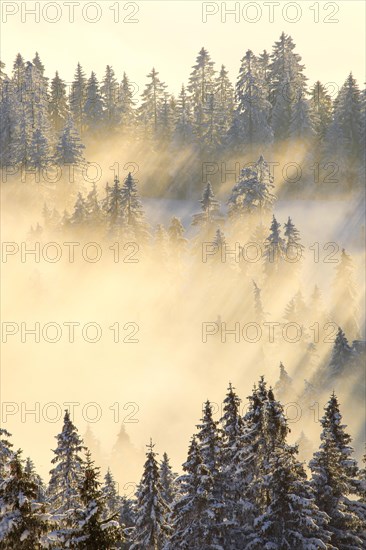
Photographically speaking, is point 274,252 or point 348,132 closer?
point 274,252

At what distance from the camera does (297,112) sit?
98.9m

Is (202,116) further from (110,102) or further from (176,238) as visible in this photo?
(176,238)

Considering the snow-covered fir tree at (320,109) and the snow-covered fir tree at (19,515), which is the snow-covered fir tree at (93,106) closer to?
the snow-covered fir tree at (320,109)

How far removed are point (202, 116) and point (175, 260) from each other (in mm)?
31519

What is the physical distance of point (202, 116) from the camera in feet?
341

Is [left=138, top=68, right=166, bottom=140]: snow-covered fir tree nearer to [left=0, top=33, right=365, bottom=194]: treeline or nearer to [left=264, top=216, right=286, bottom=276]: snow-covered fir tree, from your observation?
[left=0, top=33, right=365, bottom=194]: treeline

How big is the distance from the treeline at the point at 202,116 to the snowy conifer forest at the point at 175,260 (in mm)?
291

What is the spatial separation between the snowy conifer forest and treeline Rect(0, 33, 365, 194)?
0.29 m

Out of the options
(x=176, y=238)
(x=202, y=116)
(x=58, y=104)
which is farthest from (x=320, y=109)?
(x=58, y=104)

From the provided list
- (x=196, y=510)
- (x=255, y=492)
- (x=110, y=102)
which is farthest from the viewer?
(x=110, y=102)

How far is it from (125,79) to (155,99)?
335 inches

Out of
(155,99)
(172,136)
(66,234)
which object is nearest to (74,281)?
(66,234)

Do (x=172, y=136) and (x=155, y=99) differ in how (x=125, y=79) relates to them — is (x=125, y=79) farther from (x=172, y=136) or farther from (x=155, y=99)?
(x=172, y=136)

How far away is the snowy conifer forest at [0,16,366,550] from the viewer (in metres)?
75.6
